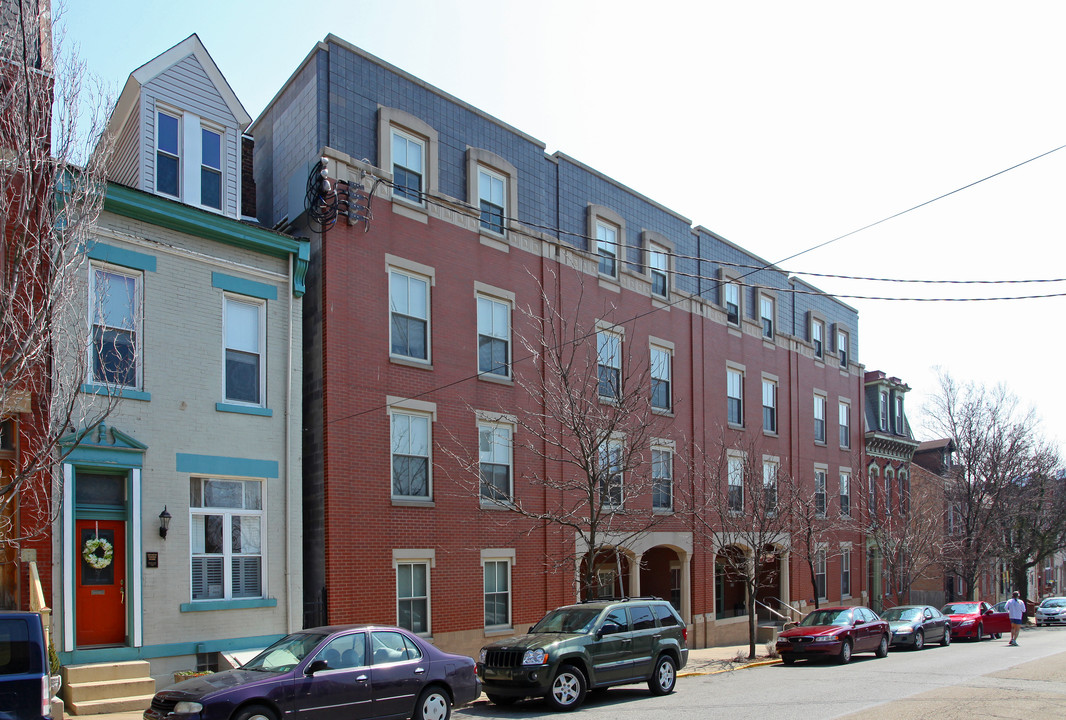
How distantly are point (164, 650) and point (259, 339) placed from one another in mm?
5770

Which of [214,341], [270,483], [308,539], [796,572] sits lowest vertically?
[796,572]

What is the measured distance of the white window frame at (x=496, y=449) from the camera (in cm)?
2156

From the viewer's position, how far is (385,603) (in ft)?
61.7

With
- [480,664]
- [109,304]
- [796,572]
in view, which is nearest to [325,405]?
[109,304]

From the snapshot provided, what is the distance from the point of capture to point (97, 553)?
49.3ft

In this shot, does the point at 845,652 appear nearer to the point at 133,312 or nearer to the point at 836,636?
the point at 836,636

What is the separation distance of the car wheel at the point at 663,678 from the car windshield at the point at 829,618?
7.89 m

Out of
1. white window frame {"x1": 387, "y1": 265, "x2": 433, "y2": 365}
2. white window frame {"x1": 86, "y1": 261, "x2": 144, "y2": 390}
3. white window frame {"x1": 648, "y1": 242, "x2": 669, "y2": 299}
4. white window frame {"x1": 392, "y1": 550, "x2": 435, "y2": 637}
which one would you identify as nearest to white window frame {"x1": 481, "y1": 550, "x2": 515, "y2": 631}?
white window frame {"x1": 392, "y1": 550, "x2": 435, "y2": 637}

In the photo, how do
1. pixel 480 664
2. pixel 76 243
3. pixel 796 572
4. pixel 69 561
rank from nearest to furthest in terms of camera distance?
1. pixel 76 243
2. pixel 69 561
3. pixel 480 664
4. pixel 796 572

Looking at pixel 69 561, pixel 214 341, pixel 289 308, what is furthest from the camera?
pixel 289 308

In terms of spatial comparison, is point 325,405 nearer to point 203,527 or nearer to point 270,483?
point 270,483

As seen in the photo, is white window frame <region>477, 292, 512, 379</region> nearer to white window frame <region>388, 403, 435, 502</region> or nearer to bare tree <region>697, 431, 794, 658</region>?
white window frame <region>388, 403, 435, 502</region>

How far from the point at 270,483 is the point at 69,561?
12.7ft

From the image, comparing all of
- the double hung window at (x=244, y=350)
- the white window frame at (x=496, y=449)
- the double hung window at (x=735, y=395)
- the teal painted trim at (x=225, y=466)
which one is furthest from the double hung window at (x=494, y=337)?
the double hung window at (x=735, y=395)
